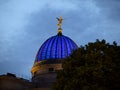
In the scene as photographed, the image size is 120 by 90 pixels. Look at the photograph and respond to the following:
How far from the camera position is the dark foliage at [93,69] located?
36.1 m

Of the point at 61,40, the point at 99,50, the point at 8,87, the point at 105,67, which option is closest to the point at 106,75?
the point at 105,67

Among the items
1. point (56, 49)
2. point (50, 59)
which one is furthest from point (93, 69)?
point (56, 49)

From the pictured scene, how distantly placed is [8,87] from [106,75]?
2671 centimetres

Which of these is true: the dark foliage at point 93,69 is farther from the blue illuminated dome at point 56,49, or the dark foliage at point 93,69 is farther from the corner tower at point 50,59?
the blue illuminated dome at point 56,49

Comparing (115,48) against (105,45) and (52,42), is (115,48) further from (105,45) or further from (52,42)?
(52,42)

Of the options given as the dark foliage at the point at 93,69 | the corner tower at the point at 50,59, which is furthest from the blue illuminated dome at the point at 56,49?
the dark foliage at the point at 93,69

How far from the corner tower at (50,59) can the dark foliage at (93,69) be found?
29066 millimetres

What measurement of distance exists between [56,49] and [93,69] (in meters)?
34.5

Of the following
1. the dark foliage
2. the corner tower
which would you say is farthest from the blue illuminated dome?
the dark foliage

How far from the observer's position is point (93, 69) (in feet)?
119

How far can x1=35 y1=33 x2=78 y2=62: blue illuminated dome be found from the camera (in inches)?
2744

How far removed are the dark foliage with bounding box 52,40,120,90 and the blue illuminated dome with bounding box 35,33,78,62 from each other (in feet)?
96.1

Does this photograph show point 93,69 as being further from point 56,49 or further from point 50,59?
point 56,49

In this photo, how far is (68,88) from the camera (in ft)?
122
